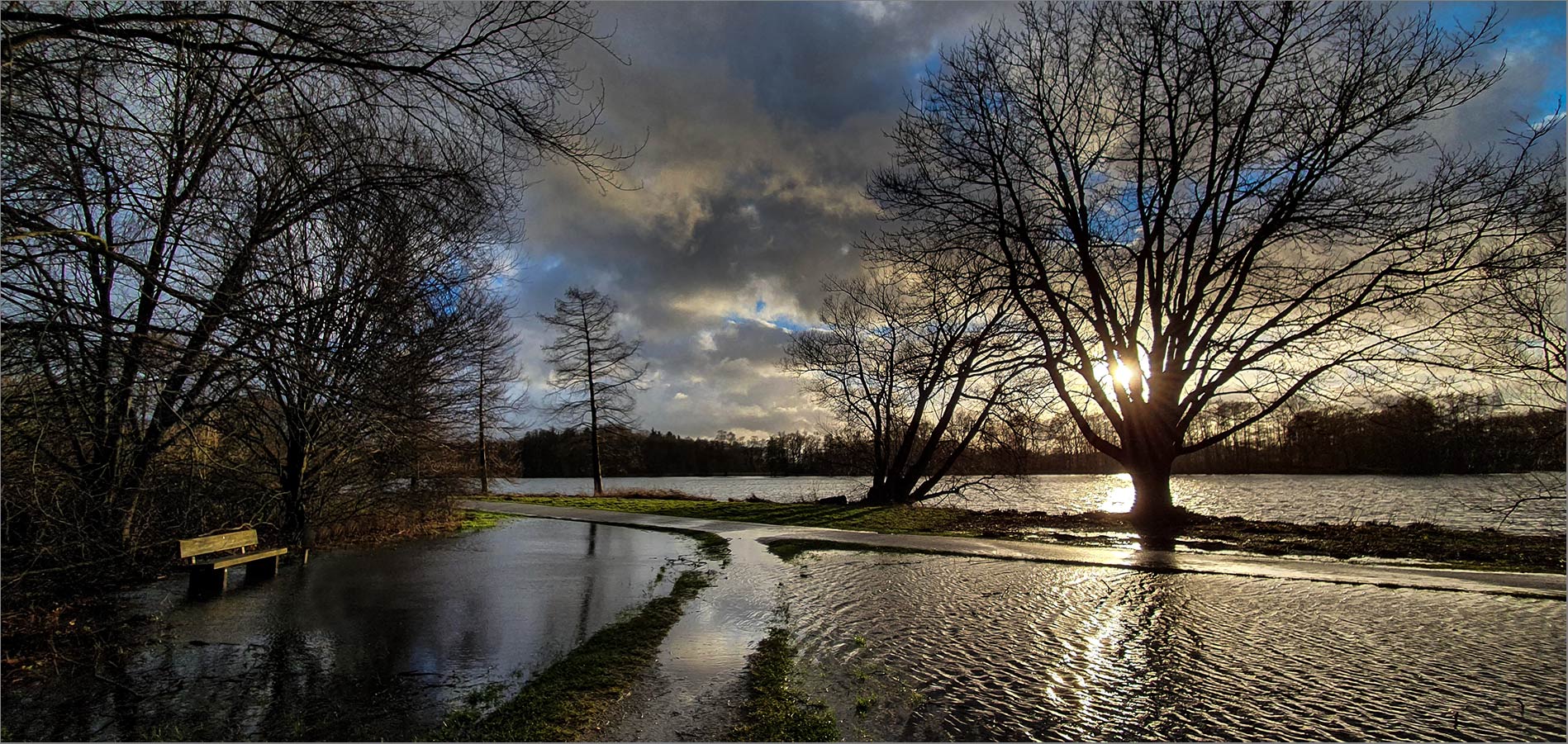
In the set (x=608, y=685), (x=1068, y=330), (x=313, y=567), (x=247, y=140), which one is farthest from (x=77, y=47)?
(x=1068, y=330)

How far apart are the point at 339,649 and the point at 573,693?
2.92m

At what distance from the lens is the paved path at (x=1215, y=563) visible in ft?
28.5

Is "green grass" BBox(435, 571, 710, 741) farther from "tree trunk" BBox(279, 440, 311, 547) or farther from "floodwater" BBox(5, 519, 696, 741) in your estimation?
"tree trunk" BBox(279, 440, 311, 547)

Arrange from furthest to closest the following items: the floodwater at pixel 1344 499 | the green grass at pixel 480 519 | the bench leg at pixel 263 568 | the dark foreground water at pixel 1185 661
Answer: the green grass at pixel 480 519 < the floodwater at pixel 1344 499 < the bench leg at pixel 263 568 < the dark foreground water at pixel 1185 661

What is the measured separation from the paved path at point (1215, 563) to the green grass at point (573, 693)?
739cm

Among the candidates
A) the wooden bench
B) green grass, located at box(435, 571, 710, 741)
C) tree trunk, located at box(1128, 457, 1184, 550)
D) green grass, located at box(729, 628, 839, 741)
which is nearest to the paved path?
tree trunk, located at box(1128, 457, 1184, 550)

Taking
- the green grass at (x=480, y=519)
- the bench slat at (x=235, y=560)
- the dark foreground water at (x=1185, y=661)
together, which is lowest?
the green grass at (x=480, y=519)

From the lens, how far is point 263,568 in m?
10.8

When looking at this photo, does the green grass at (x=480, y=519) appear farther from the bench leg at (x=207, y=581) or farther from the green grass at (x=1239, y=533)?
the bench leg at (x=207, y=581)

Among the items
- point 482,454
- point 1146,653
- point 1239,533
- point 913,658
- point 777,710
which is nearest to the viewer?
point 777,710

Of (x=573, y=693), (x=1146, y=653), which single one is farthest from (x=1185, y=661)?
(x=573, y=693)

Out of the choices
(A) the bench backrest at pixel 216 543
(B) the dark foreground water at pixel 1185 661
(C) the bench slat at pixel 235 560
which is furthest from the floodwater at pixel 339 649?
(B) the dark foreground water at pixel 1185 661

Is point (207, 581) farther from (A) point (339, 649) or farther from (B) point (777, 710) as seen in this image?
(B) point (777, 710)

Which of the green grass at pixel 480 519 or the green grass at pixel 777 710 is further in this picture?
the green grass at pixel 480 519
